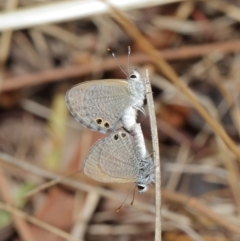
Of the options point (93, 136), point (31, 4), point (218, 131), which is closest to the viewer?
point (218, 131)

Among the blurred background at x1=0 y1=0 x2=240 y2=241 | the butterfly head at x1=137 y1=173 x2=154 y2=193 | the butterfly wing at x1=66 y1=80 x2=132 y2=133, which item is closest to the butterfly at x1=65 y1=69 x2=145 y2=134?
the butterfly wing at x1=66 y1=80 x2=132 y2=133

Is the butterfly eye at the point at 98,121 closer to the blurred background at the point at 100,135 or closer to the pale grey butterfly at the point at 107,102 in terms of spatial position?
the pale grey butterfly at the point at 107,102

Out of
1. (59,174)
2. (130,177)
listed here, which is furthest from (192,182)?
(130,177)

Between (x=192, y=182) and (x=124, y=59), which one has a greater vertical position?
(x=124, y=59)

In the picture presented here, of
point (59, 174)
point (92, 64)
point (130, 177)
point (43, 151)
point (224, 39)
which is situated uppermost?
point (224, 39)

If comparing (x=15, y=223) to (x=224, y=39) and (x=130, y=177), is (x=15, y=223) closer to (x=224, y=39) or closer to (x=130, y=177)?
(x=130, y=177)

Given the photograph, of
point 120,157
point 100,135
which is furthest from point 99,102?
point 100,135

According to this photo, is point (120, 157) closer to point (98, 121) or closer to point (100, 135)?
point (98, 121)

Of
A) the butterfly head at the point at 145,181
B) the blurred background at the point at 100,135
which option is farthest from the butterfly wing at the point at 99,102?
the blurred background at the point at 100,135
